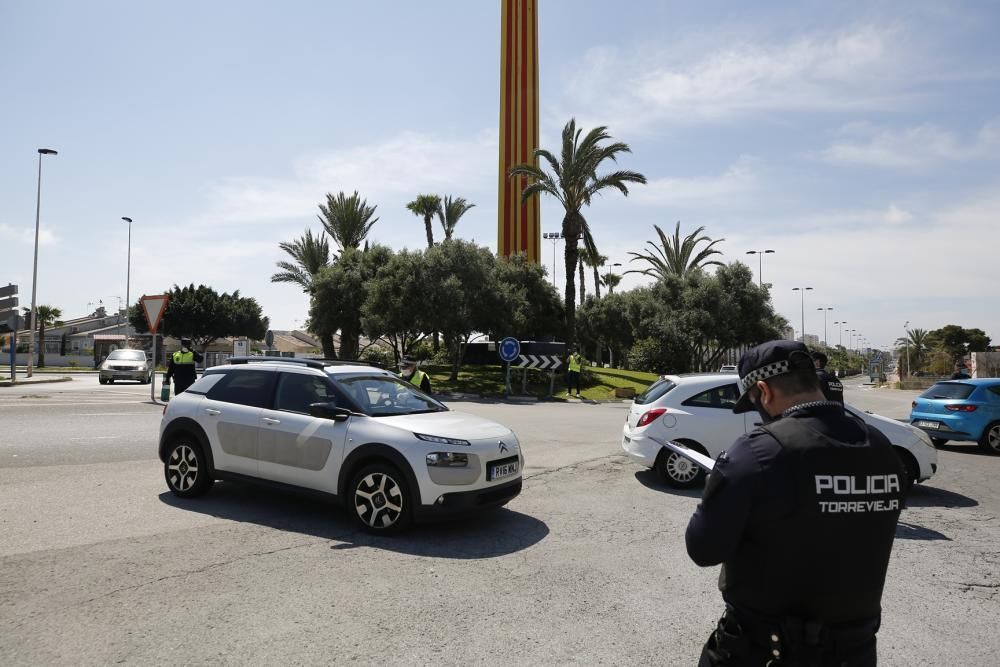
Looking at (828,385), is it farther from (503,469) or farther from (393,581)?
(393,581)

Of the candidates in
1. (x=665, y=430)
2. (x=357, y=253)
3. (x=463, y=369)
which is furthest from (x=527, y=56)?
(x=665, y=430)

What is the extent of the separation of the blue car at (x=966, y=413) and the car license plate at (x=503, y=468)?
10.5 meters

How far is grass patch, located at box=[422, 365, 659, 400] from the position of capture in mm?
28125

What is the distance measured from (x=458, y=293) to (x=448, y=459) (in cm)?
2422

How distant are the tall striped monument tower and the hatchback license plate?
40.0 metres

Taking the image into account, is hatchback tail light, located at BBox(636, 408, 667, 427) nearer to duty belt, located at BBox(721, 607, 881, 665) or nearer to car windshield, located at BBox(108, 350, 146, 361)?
duty belt, located at BBox(721, 607, 881, 665)

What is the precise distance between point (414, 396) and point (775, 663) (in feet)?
18.4

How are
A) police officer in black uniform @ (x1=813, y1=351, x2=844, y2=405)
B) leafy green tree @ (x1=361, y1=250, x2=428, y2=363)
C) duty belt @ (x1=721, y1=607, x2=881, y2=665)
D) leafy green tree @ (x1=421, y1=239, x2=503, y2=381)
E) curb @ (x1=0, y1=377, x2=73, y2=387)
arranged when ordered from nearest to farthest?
duty belt @ (x1=721, y1=607, x2=881, y2=665)
police officer in black uniform @ (x1=813, y1=351, x2=844, y2=405)
curb @ (x1=0, y1=377, x2=73, y2=387)
leafy green tree @ (x1=421, y1=239, x2=503, y2=381)
leafy green tree @ (x1=361, y1=250, x2=428, y2=363)

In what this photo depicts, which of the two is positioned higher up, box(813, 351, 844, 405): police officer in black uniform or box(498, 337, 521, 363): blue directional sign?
box(498, 337, 521, 363): blue directional sign

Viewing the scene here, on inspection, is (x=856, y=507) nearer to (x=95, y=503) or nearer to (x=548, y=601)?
(x=548, y=601)

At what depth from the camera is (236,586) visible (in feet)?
15.2

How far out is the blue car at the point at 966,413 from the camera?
→ 12398 mm

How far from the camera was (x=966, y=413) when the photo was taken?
12484mm

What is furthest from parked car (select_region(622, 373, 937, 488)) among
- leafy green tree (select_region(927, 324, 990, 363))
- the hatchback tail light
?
leafy green tree (select_region(927, 324, 990, 363))
